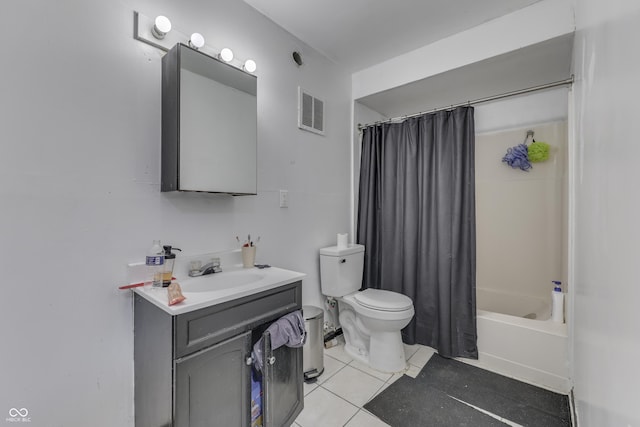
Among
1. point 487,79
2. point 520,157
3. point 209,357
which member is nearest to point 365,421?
point 209,357

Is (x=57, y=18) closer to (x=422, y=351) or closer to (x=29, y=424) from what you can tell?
(x=29, y=424)

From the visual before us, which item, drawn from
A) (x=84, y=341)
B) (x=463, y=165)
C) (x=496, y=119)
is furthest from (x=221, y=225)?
(x=496, y=119)

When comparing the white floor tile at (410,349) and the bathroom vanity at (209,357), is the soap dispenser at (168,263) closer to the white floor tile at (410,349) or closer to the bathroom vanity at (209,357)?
the bathroom vanity at (209,357)

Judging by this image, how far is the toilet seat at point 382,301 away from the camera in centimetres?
188

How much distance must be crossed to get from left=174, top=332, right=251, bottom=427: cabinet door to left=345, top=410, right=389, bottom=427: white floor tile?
0.61m

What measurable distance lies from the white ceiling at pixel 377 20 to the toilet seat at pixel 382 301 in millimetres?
1949

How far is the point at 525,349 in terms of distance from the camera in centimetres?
185

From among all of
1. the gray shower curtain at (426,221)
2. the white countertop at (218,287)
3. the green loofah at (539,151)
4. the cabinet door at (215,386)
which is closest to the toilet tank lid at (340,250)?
the gray shower curtain at (426,221)

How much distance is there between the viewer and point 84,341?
1.13 meters

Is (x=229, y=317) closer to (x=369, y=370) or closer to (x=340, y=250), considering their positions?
(x=340, y=250)

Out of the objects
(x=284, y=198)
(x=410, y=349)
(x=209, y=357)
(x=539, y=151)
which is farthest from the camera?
(x=539, y=151)

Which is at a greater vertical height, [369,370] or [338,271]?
[338,271]

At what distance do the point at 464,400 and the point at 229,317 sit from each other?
1515mm

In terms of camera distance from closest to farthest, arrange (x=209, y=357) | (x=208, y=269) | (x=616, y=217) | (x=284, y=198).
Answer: (x=616, y=217)
(x=209, y=357)
(x=208, y=269)
(x=284, y=198)
